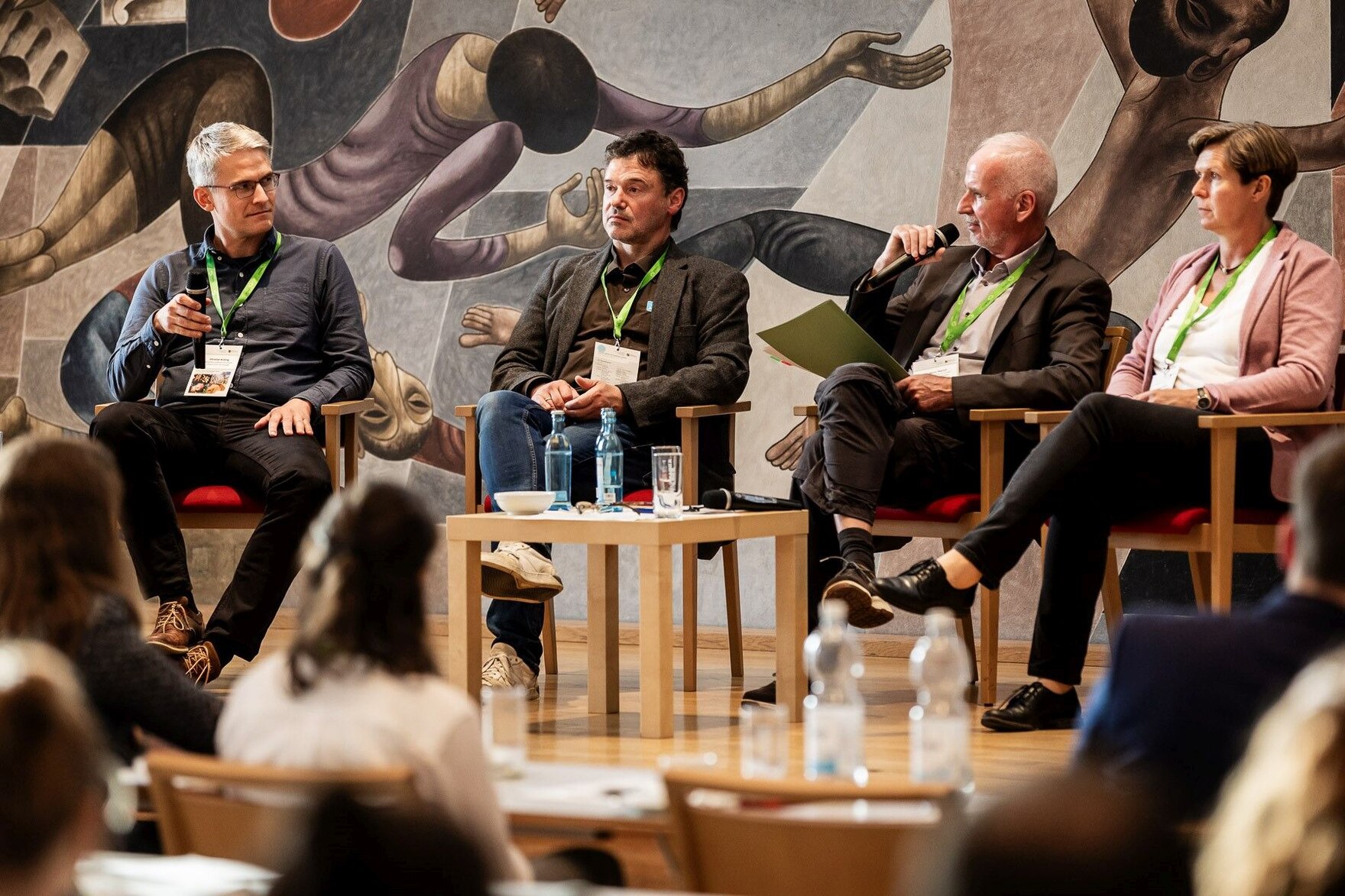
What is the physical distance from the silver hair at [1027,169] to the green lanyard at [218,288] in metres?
1.96

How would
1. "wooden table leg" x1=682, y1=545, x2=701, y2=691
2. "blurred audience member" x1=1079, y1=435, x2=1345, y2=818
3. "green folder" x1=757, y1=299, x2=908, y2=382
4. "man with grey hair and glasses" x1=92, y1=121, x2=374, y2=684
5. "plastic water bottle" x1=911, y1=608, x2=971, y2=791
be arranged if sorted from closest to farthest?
"blurred audience member" x1=1079, y1=435, x2=1345, y2=818 < "plastic water bottle" x1=911, y1=608, x2=971, y2=791 < "green folder" x1=757, y1=299, x2=908, y2=382 < "man with grey hair and glasses" x1=92, y1=121, x2=374, y2=684 < "wooden table leg" x1=682, y1=545, x2=701, y2=691

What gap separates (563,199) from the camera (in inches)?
219

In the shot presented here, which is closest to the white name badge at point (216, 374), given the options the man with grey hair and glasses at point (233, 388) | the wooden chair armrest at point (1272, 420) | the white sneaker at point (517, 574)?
the man with grey hair and glasses at point (233, 388)

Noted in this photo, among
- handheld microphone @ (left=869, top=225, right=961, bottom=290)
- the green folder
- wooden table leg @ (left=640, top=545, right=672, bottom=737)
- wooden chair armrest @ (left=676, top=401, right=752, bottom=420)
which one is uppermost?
handheld microphone @ (left=869, top=225, right=961, bottom=290)

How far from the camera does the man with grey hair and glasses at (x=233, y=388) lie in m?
4.18

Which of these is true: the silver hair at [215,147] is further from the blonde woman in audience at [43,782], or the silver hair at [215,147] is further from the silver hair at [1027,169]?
the blonde woman in audience at [43,782]

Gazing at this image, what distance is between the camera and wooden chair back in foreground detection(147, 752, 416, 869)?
1502 mm

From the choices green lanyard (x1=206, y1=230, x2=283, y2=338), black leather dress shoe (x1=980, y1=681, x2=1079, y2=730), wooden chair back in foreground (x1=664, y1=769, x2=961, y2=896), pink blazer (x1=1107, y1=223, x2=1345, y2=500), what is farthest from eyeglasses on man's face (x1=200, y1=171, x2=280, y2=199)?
wooden chair back in foreground (x1=664, y1=769, x2=961, y2=896)

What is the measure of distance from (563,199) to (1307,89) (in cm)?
230

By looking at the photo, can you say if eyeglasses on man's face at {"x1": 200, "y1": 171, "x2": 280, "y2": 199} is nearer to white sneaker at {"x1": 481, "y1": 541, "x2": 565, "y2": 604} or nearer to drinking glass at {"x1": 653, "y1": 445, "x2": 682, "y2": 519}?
white sneaker at {"x1": 481, "y1": 541, "x2": 565, "y2": 604}

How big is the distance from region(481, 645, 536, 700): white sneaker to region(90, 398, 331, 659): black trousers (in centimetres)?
54

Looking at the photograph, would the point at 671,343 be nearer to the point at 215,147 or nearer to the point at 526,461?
the point at 526,461

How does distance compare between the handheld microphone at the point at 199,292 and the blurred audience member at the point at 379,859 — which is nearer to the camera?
the blurred audience member at the point at 379,859

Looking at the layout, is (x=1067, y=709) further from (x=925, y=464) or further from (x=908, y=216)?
(x=908, y=216)
